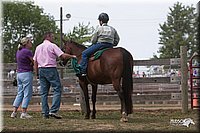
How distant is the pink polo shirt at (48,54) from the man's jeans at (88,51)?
471 millimetres

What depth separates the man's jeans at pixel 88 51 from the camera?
806cm

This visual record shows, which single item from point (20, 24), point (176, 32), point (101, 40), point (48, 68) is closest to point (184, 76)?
point (101, 40)

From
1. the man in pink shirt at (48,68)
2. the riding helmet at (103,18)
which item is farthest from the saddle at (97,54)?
the riding helmet at (103,18)

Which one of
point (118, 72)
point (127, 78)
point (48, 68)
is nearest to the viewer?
point (118, 72)

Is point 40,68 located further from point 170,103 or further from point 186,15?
point 186,15

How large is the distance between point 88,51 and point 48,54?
32.3 inches

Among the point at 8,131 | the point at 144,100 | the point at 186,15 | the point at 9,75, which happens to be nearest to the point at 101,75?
the point at 8,131

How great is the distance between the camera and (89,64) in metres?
8.24

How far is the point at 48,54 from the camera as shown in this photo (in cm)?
833

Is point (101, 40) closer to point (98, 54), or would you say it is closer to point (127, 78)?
point (98, 54)

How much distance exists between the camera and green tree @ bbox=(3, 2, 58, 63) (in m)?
40.3

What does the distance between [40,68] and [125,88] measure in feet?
5.81

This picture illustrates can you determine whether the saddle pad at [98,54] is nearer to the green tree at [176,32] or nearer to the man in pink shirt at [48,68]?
the man in pink shirt at [48,68]

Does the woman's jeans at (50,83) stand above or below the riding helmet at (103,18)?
below
